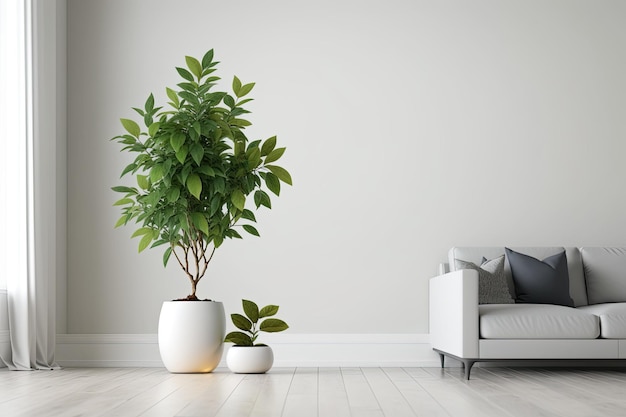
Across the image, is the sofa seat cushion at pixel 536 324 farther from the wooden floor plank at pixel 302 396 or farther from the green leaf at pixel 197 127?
the green leaf at pixel 197 127

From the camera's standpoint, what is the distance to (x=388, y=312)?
5.94m

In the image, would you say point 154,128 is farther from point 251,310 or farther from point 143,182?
point 251,310

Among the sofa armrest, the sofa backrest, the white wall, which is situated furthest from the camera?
the white wall

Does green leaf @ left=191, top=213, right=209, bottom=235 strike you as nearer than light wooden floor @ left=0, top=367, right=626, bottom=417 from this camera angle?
No

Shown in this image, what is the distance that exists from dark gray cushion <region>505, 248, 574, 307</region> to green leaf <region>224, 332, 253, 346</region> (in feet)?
5.96

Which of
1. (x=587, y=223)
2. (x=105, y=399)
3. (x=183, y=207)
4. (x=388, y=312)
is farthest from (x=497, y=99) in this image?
(x=105, y=399)

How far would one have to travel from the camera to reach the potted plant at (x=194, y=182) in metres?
4.99

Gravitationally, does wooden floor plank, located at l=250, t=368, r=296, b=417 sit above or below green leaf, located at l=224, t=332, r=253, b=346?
below

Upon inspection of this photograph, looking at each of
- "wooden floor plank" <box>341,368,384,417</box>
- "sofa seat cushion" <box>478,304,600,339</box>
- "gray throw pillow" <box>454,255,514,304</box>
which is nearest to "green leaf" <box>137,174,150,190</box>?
"wooden floor plank" <box>341,368,384,417</box>

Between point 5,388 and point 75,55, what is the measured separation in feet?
9.31

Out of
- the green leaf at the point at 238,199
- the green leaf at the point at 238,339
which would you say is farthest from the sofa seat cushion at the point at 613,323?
the green leaf at the point at 238,199

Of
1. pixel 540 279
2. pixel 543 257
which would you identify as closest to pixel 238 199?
pixel 540 279

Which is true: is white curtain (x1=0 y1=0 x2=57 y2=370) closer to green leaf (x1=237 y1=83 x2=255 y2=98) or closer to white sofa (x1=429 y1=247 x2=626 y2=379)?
green leaf (x1=237 y1=83 x2=255 y2=98)

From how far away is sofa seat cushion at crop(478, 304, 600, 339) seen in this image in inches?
191
